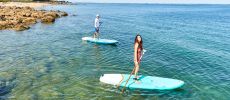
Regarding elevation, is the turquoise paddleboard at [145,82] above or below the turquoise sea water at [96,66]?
above

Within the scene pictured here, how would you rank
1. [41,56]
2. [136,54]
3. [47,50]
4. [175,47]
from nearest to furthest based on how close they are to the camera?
[136,54]
[41,56]
[47,50]
[175,47]

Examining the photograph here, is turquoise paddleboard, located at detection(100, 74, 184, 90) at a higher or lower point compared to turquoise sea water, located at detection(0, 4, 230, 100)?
higher

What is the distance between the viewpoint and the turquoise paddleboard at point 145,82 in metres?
17.0

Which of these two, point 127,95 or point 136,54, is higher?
point 136,54

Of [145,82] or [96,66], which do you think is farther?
[96,66]

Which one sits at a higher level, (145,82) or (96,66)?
(145,82)

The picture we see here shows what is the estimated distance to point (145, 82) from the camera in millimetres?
17484

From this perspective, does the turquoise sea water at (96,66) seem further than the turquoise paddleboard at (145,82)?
No

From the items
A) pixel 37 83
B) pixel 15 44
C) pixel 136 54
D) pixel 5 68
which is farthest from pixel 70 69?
pixel 15 44

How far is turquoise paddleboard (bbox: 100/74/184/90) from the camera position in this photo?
17.0 metres

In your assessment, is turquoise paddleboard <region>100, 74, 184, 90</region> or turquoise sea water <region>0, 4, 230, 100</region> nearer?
turquoise sea water <region>0, 4, 230, 100</region>

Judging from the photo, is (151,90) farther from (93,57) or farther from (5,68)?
(5,68)

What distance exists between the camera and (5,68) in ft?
69.8

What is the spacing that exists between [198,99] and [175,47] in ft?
51.6
